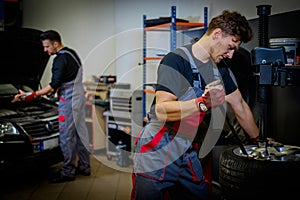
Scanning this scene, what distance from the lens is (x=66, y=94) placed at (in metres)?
3.70

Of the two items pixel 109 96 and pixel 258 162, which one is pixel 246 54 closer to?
pixel 258 162

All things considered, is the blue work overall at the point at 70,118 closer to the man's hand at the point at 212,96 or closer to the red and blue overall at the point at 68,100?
the red and blue overall at the point at 68,100

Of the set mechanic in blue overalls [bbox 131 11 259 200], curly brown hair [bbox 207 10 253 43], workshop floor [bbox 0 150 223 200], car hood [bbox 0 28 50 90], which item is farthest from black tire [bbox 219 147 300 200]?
car hood [bbox 0 28 50 90]

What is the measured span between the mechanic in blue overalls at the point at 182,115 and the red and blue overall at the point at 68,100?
1.86m

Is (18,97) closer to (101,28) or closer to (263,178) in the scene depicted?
(101,28)

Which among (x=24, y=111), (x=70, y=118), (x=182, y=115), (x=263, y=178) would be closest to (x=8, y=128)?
(x=24, y=111)

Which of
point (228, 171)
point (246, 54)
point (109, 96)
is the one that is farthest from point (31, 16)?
point (228, 171)

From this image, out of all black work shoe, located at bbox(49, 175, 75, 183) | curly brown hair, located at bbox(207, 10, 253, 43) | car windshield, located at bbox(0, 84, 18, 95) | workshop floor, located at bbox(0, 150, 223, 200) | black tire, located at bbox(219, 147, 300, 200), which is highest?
curly brown hair, located at bbox(207, 10, 253, 43)

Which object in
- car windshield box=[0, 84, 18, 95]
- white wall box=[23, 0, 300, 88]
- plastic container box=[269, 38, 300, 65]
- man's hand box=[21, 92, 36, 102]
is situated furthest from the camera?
white wall box=[23, 0, 300, 88]

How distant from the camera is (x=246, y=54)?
2969 millimetres

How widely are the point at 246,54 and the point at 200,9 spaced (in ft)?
3.60

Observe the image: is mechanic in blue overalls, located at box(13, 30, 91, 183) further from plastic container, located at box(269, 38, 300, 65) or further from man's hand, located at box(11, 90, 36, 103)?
plastic container, located at box(269, 38, 300, 65)

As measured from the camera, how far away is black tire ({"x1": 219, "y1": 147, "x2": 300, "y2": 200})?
174 centimetres

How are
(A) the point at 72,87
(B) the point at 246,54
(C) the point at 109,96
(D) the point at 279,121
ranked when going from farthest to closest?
(C) the point at 109,96 → (A) the point at 72,87 → (B) the point at 246,54 → (D) the point at 279,121
